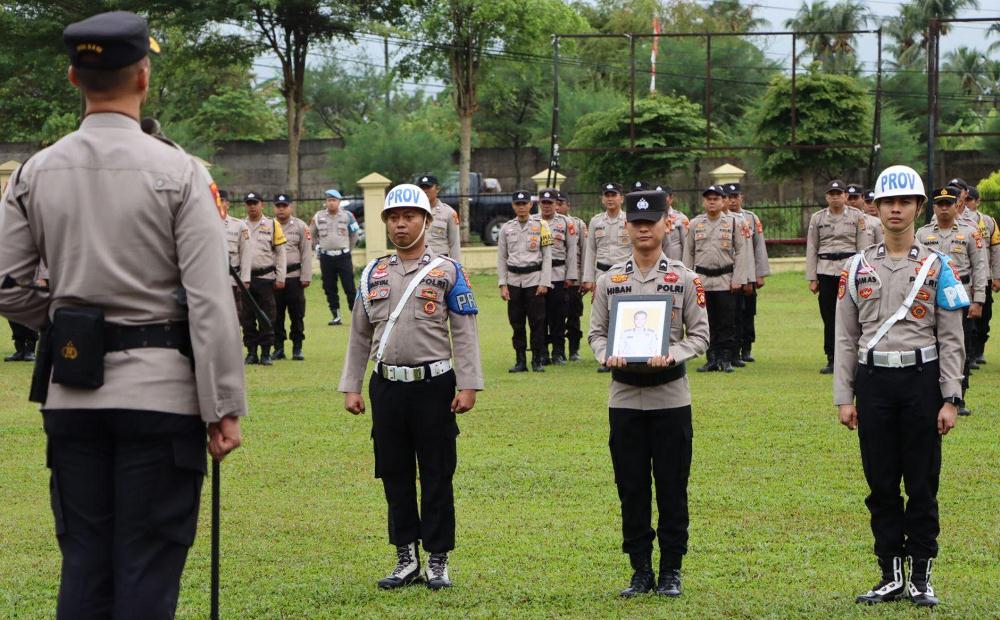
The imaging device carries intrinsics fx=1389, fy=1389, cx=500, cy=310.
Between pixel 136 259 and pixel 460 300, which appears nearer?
pixel 136 259

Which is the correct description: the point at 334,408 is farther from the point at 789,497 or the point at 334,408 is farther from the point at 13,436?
the point at 789,497

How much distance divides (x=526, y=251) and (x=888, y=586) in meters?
9.60

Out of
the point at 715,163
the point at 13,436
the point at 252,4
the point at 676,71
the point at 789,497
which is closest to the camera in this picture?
the point at 789,497

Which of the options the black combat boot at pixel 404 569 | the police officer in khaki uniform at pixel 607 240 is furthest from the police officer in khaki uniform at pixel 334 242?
the black combat boot at pixel 404 569

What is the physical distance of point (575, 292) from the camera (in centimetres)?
1677

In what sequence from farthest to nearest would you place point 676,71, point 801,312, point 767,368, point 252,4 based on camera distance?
point 676,71
point 252,4
point 801,312
point 767,368

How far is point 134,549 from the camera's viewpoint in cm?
412

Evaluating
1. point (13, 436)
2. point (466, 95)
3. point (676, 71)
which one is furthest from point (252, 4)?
point (13, 436)

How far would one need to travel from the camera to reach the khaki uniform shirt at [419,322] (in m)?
6.70

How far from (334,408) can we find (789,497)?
5.22 metres

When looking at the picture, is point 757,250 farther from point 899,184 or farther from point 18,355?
point 899,184

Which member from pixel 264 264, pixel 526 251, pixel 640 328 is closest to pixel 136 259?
pixel 640 328

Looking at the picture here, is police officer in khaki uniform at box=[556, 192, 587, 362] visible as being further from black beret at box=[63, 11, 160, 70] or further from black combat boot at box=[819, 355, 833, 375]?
black beret at box=[63, 11, 160, 70]

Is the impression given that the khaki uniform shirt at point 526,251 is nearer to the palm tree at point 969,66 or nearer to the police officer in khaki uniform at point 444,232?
the police officer in khaki uniform at point 444,232
